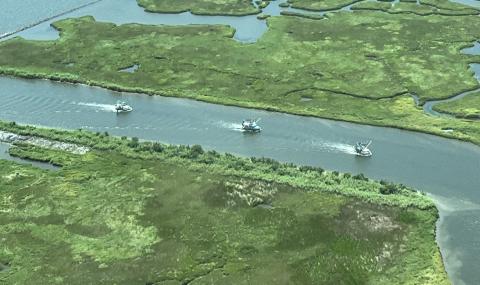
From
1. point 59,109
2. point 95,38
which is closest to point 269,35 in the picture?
point 95,38

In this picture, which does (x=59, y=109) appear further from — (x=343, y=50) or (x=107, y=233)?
(x=343, y=50)

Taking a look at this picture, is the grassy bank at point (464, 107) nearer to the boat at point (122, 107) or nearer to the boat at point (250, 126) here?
the boat at point (250, 126)

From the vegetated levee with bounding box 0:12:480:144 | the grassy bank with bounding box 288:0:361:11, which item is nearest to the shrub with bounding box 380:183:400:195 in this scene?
the vegetated levee with bounding box 0:12:480:144

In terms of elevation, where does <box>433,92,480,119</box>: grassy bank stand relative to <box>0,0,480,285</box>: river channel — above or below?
above

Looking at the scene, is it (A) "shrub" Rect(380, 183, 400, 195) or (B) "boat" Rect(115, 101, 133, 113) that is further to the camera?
(B) "boat" Rect(115, 101, 133, 113)

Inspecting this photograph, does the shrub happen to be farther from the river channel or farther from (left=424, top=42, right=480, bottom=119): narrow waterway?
(left=424, top=42, right=480, bottom=119): narrow waterway

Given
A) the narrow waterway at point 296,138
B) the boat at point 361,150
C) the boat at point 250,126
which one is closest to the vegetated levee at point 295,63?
the narrow waterway at point 296,138

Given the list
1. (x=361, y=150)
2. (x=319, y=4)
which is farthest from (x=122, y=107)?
(x=319, y=4)
